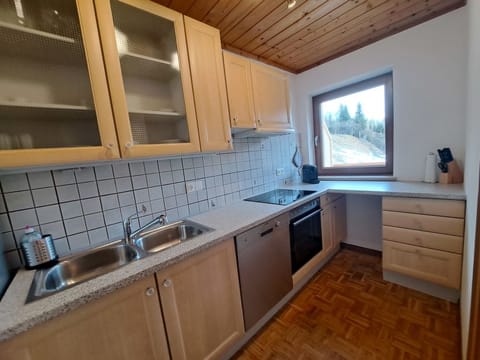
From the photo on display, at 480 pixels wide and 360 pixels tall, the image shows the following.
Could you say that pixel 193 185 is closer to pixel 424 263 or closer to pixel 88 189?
pixel 88 189

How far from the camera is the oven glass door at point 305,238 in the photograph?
1653mm

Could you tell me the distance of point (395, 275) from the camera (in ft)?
5.89

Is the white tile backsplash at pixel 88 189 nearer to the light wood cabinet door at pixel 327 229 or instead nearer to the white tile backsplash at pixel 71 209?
the white tile backsplash at pixel 71 209

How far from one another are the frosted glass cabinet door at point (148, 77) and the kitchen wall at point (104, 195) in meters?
0.30

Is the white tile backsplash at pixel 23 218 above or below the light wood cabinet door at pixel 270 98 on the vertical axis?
below

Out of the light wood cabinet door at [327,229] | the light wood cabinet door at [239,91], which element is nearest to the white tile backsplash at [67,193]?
the light wood cabinet door at [239,91]

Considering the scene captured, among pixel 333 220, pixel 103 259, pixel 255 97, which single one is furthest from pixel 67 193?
pixel 333 220

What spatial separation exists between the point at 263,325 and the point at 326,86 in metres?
2.49

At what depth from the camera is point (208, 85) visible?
138 centimetres

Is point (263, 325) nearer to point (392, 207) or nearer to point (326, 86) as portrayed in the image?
point (392, 207)

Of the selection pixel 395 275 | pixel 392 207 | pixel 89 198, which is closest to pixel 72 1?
pixel 89 198

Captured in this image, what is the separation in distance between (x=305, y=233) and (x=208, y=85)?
1.43 m

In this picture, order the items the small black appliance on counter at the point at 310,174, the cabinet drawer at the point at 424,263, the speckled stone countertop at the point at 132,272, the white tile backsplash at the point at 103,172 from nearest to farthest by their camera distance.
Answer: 1. the speckled stone countertop at the point at 132,272
2. the white tile backsplash at the point at 103,172
3. the cabinet drawer at the point at 424,263
4. the small black appliance on counter at the point at 310,174

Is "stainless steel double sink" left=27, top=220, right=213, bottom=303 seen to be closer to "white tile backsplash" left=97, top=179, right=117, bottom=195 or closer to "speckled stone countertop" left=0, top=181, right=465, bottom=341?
"speckled stone countertop" left=0, top=181, right=465, bottom=341
